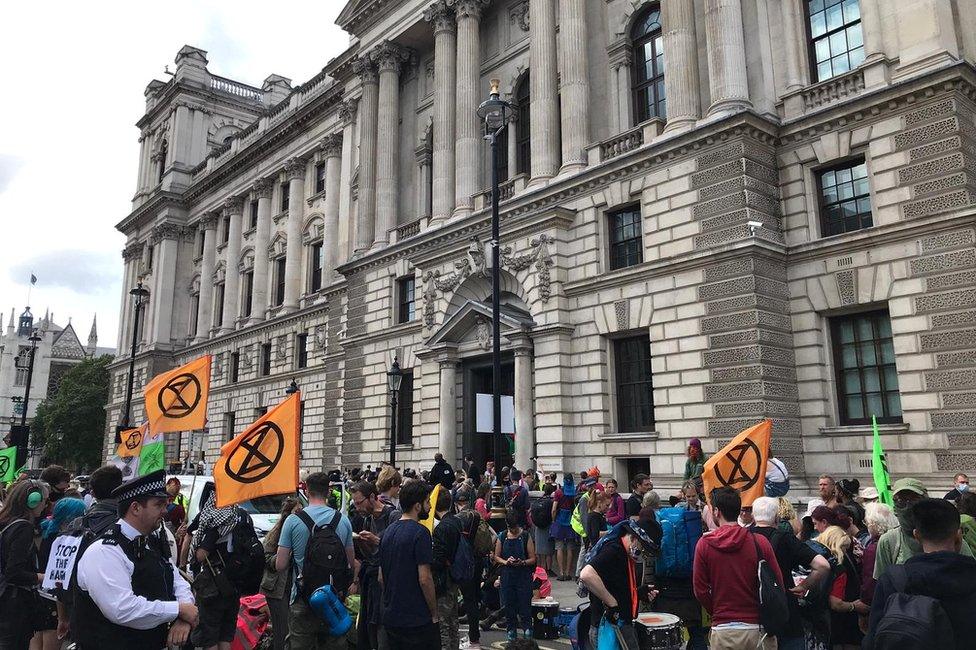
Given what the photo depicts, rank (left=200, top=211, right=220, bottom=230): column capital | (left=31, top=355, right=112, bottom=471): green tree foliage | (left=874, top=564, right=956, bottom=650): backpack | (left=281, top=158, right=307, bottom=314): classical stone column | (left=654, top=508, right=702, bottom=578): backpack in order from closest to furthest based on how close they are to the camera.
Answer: (left=874, top=564, right=956, bottom=650): backpack, (left=654, top=508, right=702, bottom=578): backpack, (left=281, top=158, right=307, bottom=314): classical stone column, (left=200, top=211, right=220, bottom=230): column capital, (left=31, top=355, right=112, bottom=471): green tree foliage

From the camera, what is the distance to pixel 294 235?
44812 mm

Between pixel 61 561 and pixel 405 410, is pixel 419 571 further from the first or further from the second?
pixel 405 410

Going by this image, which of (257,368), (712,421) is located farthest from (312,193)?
(712,421)

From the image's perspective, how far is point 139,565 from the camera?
16.0ft

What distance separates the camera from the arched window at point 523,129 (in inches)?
1085

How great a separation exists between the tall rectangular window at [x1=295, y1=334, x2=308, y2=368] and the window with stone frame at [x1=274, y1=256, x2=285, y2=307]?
397cm

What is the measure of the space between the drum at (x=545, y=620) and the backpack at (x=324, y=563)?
4.23 m

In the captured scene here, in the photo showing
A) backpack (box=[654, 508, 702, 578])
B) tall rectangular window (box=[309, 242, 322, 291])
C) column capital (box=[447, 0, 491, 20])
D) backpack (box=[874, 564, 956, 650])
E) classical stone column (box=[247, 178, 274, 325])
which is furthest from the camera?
classical stone column (box=[247, 178, 274, 325])

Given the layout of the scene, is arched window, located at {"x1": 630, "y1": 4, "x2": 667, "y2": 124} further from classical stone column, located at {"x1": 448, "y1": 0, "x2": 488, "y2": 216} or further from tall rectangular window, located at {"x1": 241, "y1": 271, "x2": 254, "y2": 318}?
tall rectangular window, located at {"x1": 241, "y1": 271, "x2": 254, "y2": 318}

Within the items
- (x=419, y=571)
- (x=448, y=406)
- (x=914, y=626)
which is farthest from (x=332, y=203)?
(x=914, y=626)

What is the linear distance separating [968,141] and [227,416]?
4241 cm

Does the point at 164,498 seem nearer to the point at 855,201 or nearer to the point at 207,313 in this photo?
the point at 855,201

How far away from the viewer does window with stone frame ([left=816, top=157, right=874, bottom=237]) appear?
60.4 feet

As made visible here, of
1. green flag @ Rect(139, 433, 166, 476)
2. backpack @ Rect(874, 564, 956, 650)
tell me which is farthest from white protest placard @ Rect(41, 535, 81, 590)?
green flag @ Rect(139, 433, 166, 476)
